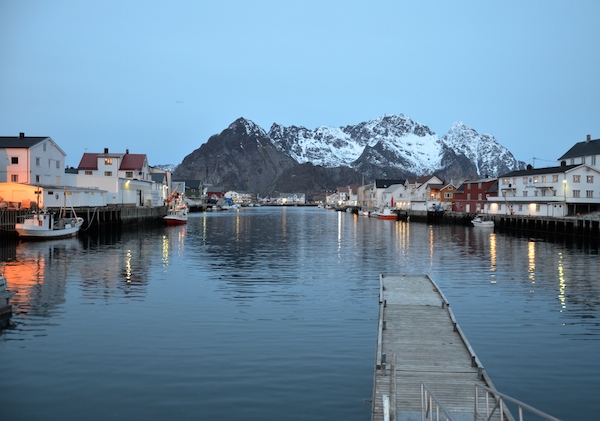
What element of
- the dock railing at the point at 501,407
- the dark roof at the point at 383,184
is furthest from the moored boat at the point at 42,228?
the dark roof at the point at 383,184

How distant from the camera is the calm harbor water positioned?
1406cm

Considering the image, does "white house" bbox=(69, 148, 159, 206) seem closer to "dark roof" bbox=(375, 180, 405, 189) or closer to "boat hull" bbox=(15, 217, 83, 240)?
"boat hull" bbox=(15, 217, 83, 240)

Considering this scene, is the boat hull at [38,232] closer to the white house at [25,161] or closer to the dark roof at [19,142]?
the white house at [25,161]

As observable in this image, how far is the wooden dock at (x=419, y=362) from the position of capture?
11.7 m

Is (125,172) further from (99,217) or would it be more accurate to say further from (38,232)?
(38,232)

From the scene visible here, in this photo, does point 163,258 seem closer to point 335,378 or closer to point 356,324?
point 356,324

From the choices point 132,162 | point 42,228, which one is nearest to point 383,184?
point 132,162

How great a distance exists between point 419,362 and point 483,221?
8446 centimetres

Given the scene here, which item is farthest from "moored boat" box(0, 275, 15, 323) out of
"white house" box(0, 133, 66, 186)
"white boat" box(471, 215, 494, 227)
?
"white boat" box(471, 215, 494, 227)

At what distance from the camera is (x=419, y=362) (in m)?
14.8

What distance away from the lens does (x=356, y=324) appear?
22234mm

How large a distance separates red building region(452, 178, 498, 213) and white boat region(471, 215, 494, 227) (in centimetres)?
958

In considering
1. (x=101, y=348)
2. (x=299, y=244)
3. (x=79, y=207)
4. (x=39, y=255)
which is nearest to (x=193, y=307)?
(x=101, y=348)

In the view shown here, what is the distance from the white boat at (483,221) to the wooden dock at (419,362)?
2894 inches
